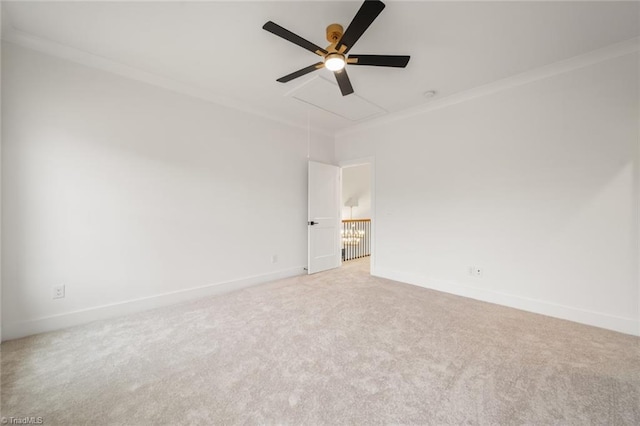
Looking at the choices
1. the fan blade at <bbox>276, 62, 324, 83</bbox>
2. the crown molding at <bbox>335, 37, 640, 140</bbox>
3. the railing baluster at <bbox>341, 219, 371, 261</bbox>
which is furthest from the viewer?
the railing baluster at <bbox>341, 219, 371, 261</bbox>

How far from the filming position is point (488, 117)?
9.70 feet

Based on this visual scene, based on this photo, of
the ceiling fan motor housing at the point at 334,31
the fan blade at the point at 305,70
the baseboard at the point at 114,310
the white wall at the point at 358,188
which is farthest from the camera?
the white wall at the point at 358,188

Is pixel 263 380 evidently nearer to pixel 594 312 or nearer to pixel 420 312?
pixel 420 312

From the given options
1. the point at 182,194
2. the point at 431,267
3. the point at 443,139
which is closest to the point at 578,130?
the point at 443,139

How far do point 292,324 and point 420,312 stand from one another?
1.41 meters

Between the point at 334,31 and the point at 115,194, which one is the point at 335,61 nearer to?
the point at 334,31

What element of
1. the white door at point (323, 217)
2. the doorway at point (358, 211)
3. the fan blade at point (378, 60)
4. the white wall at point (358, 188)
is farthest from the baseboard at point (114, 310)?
the white wall at point (358, 188)

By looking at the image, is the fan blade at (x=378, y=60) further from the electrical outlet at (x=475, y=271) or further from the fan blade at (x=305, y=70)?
the electrical outlet at (x=475, y=271)

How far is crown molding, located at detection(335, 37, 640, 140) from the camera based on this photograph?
2.21 meters

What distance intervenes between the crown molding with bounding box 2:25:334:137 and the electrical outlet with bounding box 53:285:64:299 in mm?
2172

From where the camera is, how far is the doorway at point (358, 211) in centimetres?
432

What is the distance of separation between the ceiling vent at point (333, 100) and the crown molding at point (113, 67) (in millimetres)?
861

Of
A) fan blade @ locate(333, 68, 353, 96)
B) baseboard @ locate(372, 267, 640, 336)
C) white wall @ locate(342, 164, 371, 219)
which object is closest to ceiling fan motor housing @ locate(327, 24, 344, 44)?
fan blade @ locate(333, 68, 353, 96)

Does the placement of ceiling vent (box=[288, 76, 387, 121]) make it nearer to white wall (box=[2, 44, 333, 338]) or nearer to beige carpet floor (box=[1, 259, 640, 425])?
white wall (box=[2, 44, 333, 338])
